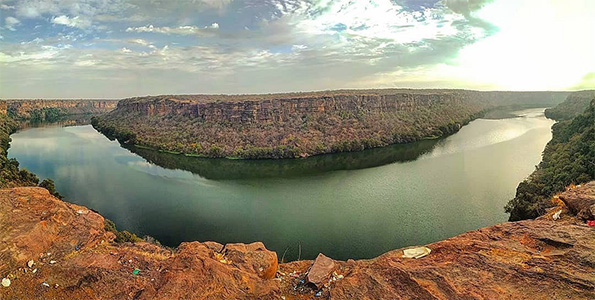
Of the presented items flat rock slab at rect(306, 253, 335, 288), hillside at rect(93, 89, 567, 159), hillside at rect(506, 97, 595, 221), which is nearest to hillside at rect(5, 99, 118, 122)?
hillside at rect(93, 89, 567, 159)

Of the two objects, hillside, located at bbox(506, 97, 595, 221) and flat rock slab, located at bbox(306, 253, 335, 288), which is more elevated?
flat rock slab, located at bbox(306, 253, 335, 288)

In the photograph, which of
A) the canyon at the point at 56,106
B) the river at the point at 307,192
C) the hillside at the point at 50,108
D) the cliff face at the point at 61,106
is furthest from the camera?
the cliff face at the point at 61,106

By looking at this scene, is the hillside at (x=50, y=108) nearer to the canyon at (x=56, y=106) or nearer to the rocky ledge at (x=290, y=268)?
the canyon at (x=56, y=106)

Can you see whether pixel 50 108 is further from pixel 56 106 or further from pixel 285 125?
pixel 285 125

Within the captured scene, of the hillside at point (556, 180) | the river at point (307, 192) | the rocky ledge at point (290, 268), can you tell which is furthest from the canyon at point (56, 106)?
the hillside at point (556, 180)

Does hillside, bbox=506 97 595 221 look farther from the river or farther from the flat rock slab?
the flat rock slab

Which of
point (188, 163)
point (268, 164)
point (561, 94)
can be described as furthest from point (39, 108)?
point (561, 94)
